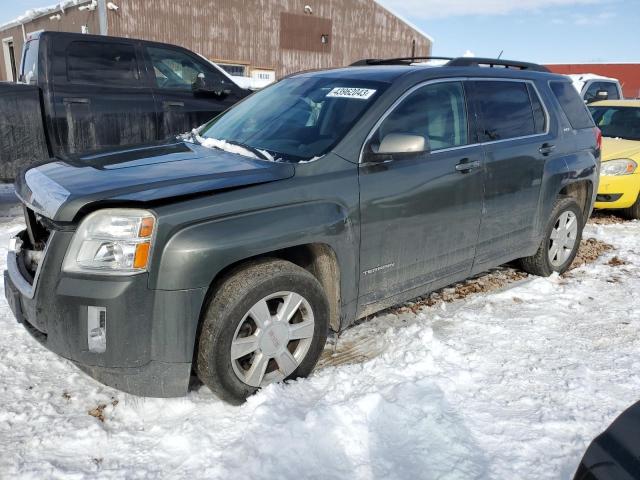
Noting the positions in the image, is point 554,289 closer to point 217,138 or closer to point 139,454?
point 217,138

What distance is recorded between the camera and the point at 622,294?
4.55 meters

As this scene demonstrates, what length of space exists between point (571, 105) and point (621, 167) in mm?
3169

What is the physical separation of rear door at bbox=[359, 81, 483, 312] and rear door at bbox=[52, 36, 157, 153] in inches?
152

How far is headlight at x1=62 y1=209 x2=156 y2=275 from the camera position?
2.30 m

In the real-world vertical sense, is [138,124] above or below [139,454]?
above

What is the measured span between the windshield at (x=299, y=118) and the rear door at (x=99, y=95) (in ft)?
8.87

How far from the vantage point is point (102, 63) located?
618 cm

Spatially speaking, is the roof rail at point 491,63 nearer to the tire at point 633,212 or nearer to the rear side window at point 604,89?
the tire at point 633,212

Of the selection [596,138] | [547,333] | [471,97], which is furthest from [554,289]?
[471,97]

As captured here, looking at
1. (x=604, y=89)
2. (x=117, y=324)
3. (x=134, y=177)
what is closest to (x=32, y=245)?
(x=134, y=177)

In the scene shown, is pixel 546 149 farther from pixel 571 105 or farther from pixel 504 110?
pixel 571 105

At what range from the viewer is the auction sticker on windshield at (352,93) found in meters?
3.25

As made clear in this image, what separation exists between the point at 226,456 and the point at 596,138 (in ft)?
14.5

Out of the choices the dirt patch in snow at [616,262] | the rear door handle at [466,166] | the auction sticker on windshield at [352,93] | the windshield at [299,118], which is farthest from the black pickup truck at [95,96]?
the dirt patch in snow at [616,262]
